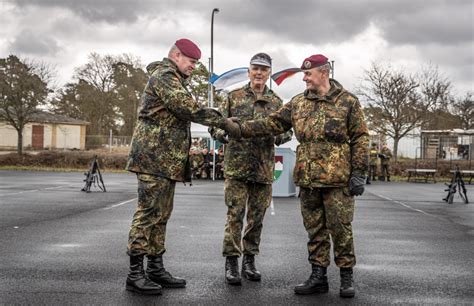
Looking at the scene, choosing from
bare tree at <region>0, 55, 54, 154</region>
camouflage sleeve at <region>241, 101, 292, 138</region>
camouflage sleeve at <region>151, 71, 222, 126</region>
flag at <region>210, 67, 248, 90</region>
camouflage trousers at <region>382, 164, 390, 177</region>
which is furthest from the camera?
bare tree at <region>0, 55, 54, 154</region>

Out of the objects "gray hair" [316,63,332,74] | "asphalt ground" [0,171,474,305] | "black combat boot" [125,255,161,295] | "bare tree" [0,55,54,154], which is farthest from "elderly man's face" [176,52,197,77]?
"bare tree" [0,55,54,154]

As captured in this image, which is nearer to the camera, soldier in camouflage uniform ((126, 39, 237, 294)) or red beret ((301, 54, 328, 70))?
soldier in camouflage uniform ((126, 39, 237, 294))

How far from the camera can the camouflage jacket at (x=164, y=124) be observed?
511 centimetres

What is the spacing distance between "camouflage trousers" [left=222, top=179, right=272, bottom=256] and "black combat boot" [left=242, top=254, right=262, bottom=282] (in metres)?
0.06

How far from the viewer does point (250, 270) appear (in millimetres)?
5660

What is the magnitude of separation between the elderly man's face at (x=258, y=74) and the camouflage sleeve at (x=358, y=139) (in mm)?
1038

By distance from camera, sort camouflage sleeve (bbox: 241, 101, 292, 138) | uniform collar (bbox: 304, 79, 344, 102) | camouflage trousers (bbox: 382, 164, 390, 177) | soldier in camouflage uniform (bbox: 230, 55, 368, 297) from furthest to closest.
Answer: camouflage trousers (bbox: 382, 164, 390, 177), camouflage sleeve (bbox: 241, 101, 292, 138), uniform collar (bbox: 304, 79, 344, 102), soldier in camouflage uniform (bbox: 230, 55, 368, 297)

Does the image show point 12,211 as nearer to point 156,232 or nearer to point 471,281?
point 156,232

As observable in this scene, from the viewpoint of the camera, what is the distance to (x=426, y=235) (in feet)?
30.0

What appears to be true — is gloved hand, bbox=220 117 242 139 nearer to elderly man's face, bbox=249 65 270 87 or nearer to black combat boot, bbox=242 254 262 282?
elderly man's face, bbox=249 65 270 87

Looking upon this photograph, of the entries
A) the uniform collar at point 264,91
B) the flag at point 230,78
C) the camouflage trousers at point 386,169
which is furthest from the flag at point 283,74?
the uniform collar at point 264,91

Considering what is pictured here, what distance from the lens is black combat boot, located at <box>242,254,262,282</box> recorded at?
559 cm

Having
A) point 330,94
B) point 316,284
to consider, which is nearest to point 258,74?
point 330,94

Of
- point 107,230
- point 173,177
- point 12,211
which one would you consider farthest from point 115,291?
point 12,211
